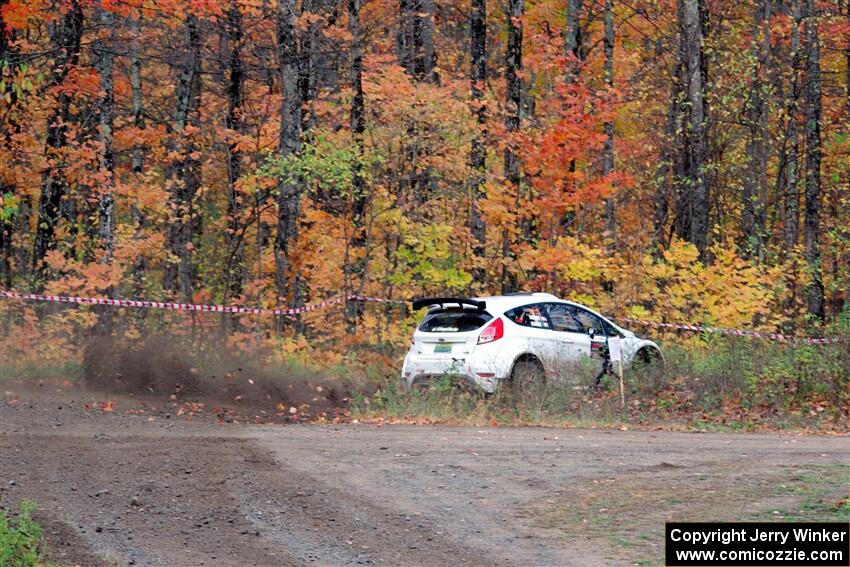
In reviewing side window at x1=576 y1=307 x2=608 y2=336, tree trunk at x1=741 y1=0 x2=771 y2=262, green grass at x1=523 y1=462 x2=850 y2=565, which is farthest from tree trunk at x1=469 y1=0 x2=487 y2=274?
green grass at x1=523 y1=462 x2=850 y2=565

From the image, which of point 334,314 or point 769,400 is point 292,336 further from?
point 769,400

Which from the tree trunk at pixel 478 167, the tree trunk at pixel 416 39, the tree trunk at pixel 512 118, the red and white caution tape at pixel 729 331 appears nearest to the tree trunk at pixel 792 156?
the tree trunk at pixel 512 118

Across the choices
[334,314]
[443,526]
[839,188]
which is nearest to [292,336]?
[334,314]

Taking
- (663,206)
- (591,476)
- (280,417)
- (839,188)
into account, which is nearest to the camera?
(591,476)

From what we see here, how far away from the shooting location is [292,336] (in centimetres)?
2352

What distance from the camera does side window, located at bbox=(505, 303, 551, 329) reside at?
17.9 m

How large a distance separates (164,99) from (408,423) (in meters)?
20.5

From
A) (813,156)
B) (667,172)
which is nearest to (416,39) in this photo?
(667,172)

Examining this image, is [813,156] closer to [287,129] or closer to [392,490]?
[287,129]

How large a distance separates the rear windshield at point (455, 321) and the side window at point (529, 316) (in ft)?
1.36

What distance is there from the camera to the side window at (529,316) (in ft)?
58.9

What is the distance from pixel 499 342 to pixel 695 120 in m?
10.9

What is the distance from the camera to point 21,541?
8.48m

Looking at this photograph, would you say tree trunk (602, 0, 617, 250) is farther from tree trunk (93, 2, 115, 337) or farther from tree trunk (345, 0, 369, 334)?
tree trunk (93, 2, 115, 337)
